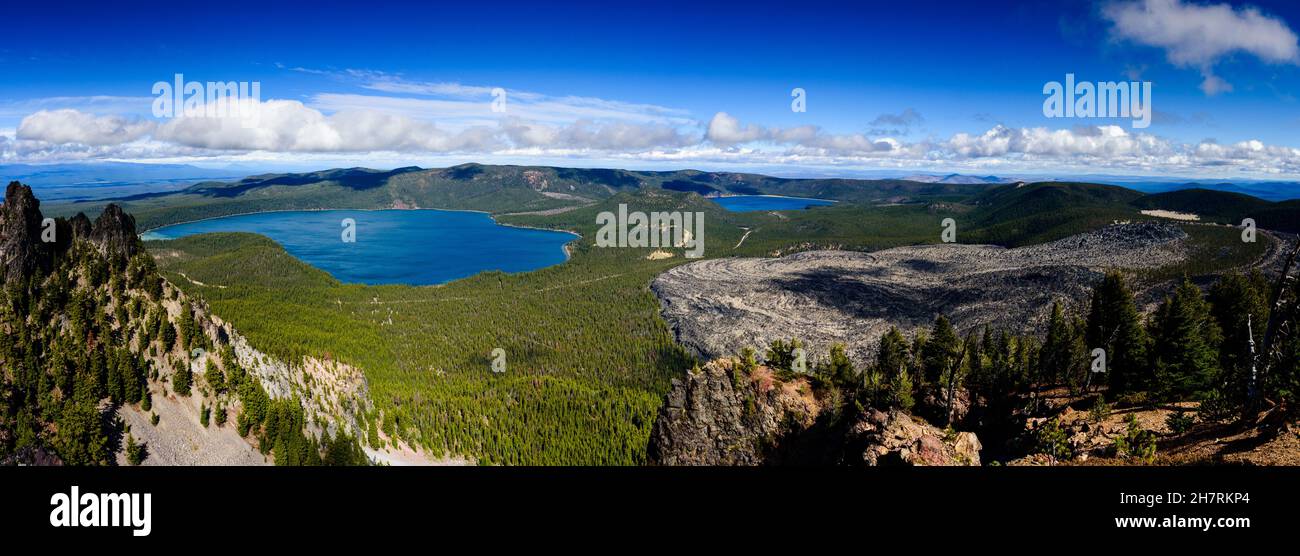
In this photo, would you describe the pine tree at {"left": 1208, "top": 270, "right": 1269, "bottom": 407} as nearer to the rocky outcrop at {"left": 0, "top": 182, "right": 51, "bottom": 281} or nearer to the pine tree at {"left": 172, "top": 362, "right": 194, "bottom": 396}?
the pine tree at {"left": 172, "top": 362, "right": 194, "bottom": 396}

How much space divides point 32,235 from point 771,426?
249 ft

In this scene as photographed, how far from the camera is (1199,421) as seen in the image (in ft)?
87.1

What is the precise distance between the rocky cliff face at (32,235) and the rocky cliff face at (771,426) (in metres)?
65.1

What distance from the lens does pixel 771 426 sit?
47.4 m

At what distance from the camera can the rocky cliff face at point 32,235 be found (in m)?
59.2

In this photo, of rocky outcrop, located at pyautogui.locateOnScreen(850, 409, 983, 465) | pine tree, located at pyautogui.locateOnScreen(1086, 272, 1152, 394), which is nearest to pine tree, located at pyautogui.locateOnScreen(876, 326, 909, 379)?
pine tree, located at pyautogui.locateOnScreen(1086, 272, 1152, 394)

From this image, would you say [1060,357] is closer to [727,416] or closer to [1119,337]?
[1119,337]

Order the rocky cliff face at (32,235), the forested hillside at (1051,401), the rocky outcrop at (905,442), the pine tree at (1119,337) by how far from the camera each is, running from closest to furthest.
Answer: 1. the forested hillside at (1051,401)
2. the rocky outcrop at (905,442)
3. the pine tree at (1119,337)
4. the rocky cliff face at (32,235)

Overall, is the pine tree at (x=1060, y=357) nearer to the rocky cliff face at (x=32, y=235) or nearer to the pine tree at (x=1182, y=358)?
the pine tree at (x=1182, y=358)

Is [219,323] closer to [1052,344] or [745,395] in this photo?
[745,395]

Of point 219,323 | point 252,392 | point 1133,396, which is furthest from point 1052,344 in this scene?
point 219,323

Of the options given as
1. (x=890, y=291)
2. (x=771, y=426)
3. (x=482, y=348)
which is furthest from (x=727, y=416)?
(x=890, y=291)

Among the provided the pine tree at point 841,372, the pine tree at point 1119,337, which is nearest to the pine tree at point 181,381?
the pine tree at point 841,372

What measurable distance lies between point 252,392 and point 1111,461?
242 feet
